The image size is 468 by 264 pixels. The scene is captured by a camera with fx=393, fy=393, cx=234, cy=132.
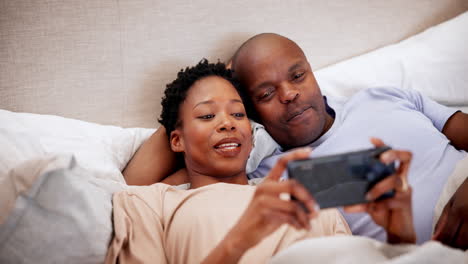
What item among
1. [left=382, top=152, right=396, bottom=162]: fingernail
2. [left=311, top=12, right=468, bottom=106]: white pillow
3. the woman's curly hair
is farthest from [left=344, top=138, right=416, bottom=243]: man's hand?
[left=311, top=12, right=468, bottom=106]: white pillow

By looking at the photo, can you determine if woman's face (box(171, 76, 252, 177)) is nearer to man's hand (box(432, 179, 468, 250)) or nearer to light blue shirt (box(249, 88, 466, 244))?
light blue shirt (box(249, 88, 466, 244))

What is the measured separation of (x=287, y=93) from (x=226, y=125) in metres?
0.29

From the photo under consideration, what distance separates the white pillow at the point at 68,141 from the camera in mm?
1088

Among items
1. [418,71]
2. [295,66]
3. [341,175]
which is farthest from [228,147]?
[418,71]

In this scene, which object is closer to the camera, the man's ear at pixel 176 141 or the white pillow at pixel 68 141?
the white pillow at pixel 68 141

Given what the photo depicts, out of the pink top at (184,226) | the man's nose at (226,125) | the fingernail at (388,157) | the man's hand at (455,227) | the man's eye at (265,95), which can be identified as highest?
the fingernail at (388,157)

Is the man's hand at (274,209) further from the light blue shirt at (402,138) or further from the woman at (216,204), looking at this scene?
the light blue shirt at (402,138)

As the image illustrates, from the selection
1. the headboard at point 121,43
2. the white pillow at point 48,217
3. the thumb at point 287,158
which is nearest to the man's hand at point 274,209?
the thumb at point 287,158

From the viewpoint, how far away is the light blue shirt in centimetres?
112

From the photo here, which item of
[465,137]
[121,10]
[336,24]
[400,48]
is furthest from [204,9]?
[465,137]

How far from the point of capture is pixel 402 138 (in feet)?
4.10

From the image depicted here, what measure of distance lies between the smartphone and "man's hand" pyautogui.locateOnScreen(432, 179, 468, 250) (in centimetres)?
33

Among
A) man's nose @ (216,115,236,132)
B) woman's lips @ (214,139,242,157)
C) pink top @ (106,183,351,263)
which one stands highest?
man's nose @ (216,115,236,132)

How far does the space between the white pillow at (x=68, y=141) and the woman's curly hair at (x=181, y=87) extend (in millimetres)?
141
